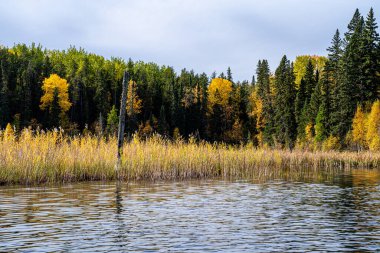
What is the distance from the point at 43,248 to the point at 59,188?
327 inches

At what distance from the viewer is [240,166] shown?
73.0 ft

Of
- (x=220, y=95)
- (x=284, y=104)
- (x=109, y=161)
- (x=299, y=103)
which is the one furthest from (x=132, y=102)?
(x=109, y=161)

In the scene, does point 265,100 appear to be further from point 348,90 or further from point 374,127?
point 374,127

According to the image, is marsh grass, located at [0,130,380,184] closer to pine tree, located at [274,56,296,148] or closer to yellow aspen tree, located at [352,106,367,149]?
yellow aspen tree, located at [352,106,367,149]

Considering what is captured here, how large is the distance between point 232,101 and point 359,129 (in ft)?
175

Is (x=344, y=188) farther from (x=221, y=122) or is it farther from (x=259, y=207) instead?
(x=221, y=122)

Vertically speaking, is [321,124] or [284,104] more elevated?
[284,104]

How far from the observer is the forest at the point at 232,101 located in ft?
215

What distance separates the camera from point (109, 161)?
1811 cm

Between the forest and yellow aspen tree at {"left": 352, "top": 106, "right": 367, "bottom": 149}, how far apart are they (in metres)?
0.12

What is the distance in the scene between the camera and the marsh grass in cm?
1585

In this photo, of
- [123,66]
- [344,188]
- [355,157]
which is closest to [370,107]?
[355,157]

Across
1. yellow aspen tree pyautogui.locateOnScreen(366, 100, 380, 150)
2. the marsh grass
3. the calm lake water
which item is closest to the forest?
yellow aspen tree pyautogui.locateOnScreen(366, 100, 380, 150)

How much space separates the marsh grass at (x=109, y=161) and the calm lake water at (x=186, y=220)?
1515 mm
